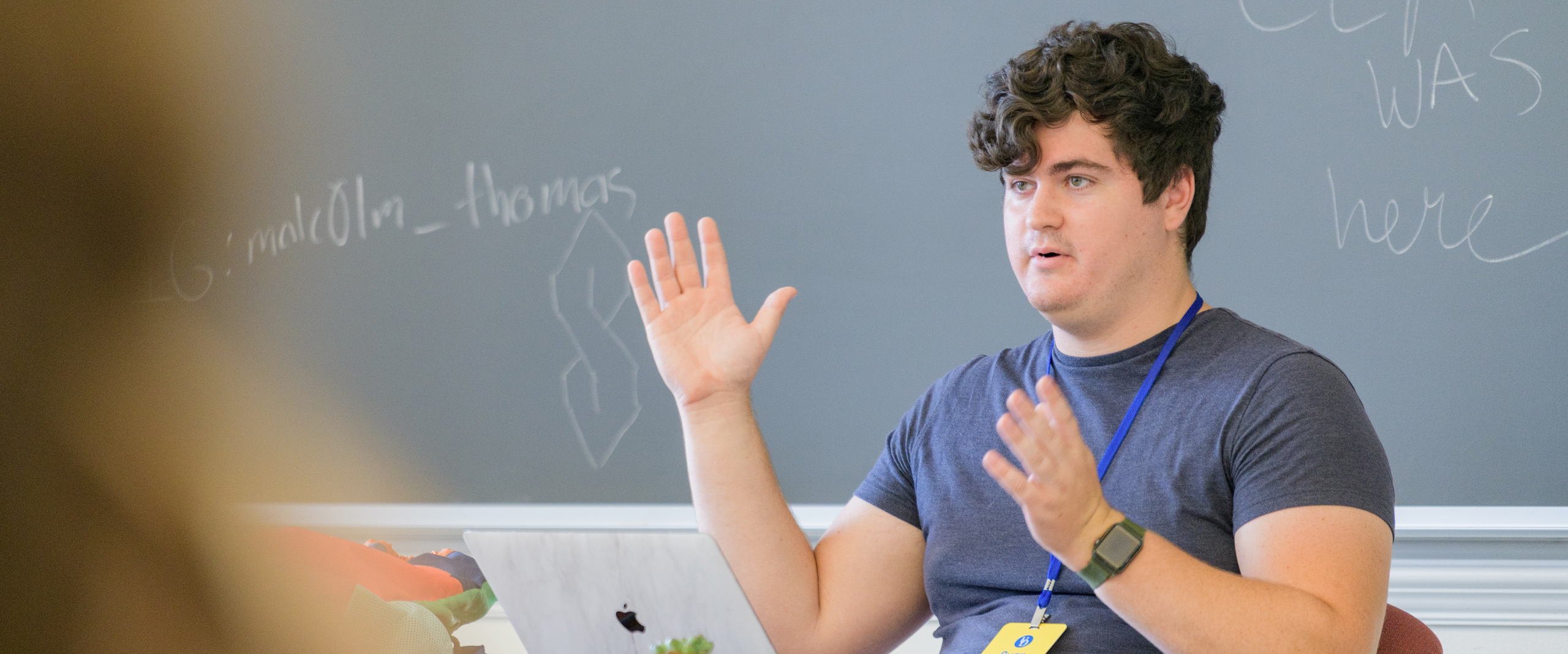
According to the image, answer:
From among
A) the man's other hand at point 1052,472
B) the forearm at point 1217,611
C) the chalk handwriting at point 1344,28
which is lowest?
the forearm at point 1217,611

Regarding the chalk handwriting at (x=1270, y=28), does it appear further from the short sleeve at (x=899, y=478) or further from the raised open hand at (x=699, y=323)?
the raised open hand at (x=699, y=323)

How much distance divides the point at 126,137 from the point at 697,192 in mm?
1905

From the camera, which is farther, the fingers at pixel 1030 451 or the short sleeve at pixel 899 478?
the short sleeve at pixel 899 478

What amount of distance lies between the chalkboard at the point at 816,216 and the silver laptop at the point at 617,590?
0.89 m

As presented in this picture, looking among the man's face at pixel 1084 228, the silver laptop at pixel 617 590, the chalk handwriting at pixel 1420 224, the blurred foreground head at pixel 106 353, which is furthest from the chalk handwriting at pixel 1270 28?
the blurred foreground head at pixel 106 353

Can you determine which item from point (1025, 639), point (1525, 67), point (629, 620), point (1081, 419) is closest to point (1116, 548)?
point (1025, 639)

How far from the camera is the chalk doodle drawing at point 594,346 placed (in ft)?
7.13

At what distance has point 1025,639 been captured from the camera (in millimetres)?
1291

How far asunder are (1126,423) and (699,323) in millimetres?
509

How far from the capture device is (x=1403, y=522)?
187cm

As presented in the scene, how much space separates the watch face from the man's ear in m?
0.49

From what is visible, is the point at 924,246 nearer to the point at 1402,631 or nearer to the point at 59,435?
the point at 1402,631

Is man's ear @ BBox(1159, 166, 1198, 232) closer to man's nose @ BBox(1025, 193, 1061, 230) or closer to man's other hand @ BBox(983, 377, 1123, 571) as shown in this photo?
man's nose @ BBox(1025, 193, 1061, 230)

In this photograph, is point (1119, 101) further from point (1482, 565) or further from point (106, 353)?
point (106, 353)
